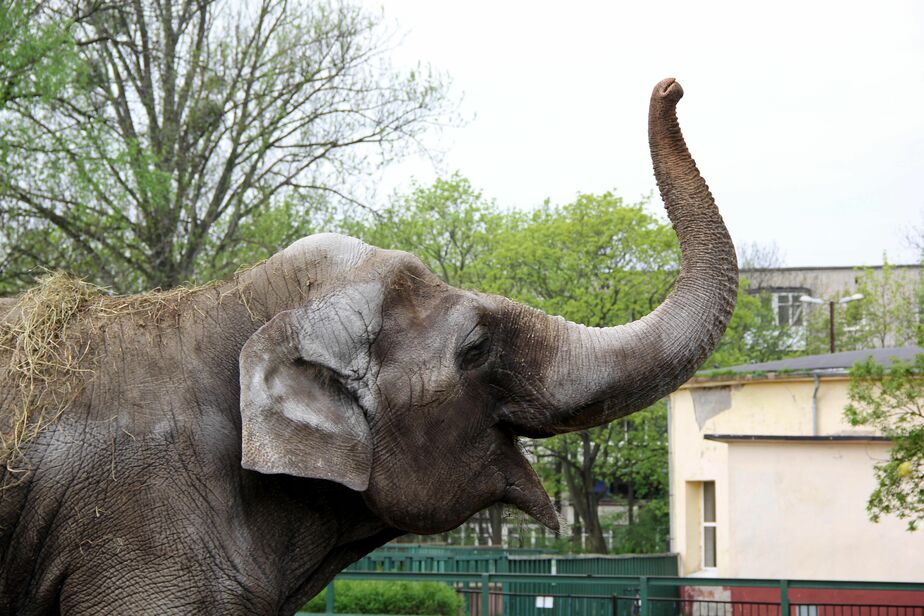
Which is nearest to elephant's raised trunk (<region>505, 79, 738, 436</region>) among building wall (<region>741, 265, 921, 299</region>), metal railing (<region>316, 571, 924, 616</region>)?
metal railing (<region>316, 571, 924, 616</region>)

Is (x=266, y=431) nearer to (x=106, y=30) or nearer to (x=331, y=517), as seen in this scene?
(x=331, y=517)

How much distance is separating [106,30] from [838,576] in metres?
20.6

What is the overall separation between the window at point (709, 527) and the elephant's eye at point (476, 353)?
101 feet

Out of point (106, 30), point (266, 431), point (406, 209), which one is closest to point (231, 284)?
point (266, 431)

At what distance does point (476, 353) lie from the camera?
4.92 metres

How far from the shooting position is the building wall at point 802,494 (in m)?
26.4

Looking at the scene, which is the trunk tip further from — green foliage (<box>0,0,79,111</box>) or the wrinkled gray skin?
green foliage (<box>0,0,79,111</box>)

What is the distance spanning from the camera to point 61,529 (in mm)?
4426

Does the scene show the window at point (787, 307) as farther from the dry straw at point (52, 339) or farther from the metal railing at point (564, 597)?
the dry straw at point (52, 339)

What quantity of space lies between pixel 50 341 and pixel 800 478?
983 inches

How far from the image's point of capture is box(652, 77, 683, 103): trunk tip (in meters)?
4.90

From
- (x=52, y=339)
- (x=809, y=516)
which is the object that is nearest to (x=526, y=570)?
(x=809, y=516)

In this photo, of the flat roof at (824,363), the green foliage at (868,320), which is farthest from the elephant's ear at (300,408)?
the green foliage at (868,320)

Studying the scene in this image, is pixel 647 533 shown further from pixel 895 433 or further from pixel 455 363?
pixel 455 363
